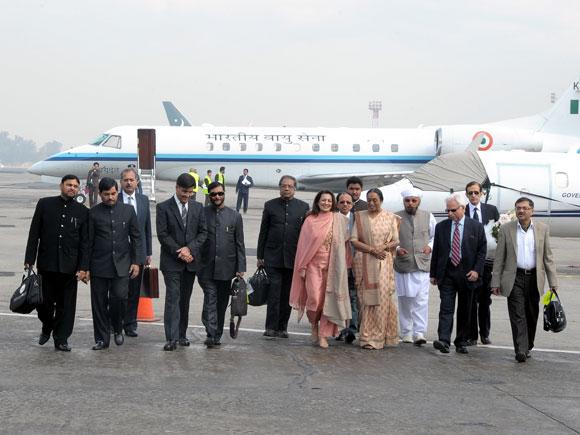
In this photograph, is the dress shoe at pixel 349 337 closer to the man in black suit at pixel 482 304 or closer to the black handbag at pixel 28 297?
the man in black suit at pixel 482 304

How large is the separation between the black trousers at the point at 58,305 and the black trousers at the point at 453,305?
370 cm

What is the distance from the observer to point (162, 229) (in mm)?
10992

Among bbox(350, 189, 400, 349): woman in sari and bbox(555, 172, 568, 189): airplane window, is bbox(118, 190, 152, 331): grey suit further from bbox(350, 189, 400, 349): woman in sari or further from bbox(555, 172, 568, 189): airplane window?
bbox(555, 172, 568, 189): airplane window

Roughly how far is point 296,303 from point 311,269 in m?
0.41

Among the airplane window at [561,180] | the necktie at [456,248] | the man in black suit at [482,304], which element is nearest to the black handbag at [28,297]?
the necktie at [456,248]

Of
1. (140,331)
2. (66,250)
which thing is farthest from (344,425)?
(140,331)

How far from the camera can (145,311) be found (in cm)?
1291

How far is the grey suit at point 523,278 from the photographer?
11008 mm

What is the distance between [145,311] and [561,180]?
901cm

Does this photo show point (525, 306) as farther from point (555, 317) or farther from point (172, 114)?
point (172, 114)

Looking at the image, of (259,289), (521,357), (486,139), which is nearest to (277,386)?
(259,289)

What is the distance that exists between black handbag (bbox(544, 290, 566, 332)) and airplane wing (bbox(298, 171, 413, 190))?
25.5m

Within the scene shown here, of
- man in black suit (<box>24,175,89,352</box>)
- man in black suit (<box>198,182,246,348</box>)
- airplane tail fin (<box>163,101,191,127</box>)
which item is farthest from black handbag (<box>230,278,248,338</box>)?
airplane tail fin (<box>163,101,191,127</box>)

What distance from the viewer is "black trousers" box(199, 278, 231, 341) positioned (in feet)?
36.0
